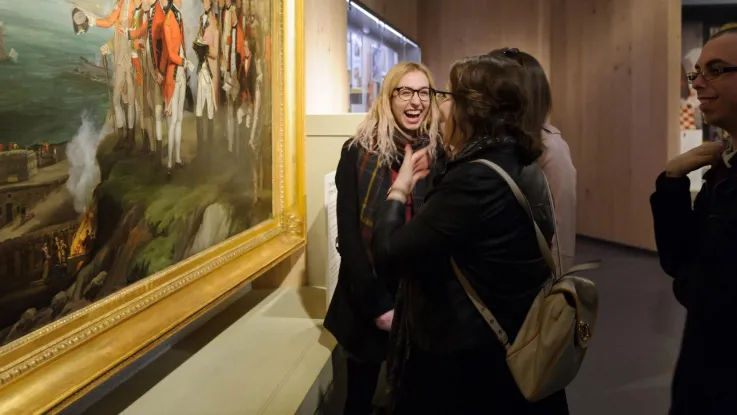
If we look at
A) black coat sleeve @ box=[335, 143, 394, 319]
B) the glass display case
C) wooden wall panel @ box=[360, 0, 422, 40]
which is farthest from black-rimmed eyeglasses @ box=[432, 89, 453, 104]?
wooden wall panel @ box=[360, 0, 422, 40]

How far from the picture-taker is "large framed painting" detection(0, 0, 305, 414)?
1254mm

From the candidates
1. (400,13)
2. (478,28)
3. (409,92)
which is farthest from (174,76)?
(478,28)

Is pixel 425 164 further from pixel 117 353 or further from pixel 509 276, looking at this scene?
pixel 117 353

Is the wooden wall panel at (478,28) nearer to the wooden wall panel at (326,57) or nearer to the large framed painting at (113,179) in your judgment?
the wooden wall panel at (326,57)

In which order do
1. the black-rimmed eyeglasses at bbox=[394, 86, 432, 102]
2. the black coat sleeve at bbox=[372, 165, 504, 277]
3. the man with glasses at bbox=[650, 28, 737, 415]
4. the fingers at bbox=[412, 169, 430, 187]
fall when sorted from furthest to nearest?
the black-rimmed eyeglasses at bbox=[394, 86, 432, 102]
the fingers at bbox=[412, 169, 430, 187]
the black coat sleeve at bbox=[372, 165, 504, 277]
the man with glasses at bbox=[650, 28, 737, 415]

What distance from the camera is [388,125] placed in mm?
2449

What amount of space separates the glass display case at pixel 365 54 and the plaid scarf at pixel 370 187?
2525mm

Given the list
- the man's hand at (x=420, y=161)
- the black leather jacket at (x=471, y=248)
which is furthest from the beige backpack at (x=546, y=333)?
the man's hand at (x=420, y=161)

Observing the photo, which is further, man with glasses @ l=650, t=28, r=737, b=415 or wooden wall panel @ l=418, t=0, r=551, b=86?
wooden wall panel @ l=418, t=0, r=551, b=86

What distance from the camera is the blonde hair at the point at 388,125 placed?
2.41m

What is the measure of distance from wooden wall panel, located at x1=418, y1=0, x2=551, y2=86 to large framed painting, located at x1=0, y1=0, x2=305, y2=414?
6.87 metres

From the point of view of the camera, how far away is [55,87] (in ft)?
4.43

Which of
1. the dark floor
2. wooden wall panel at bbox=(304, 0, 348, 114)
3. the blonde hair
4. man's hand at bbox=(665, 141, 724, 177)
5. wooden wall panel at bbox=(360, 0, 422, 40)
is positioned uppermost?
wooden wall panel at bbox=(360, 0, 422, 40)

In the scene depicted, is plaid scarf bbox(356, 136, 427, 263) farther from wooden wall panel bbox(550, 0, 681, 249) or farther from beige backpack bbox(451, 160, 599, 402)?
wooden wall panel bbox(550, 0, 681, 249)
